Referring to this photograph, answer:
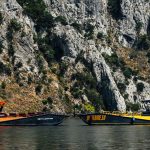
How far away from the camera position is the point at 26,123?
128125 millimetres

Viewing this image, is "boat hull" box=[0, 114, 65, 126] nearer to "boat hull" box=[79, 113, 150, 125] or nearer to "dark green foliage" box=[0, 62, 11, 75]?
"boat hull" box=[79, 113, 150, 125]

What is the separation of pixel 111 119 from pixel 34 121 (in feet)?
59.2

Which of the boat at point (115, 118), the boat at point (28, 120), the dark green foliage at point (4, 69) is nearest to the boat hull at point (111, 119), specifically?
the boat at point (115, 118)

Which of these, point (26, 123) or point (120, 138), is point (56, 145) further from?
point (26, 123)

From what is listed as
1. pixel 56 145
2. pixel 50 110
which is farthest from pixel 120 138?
pixel 50 110

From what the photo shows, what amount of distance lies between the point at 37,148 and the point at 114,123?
195 ft

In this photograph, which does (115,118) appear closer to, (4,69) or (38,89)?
(38,89)

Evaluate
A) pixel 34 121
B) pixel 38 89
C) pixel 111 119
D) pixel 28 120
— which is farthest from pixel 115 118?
pixel 38 89

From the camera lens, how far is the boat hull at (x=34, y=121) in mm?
127562

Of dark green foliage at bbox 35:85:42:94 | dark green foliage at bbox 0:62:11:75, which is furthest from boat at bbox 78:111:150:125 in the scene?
dark green foliage at bbox 0:62:11:75

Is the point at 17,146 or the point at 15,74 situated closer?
the point at 17,146

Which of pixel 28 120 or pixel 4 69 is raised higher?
pixel 4 69

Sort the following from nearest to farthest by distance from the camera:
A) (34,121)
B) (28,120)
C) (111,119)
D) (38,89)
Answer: (28,120) → (34,121) → (111,119) → (38,89)

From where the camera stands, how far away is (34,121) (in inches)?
5049
